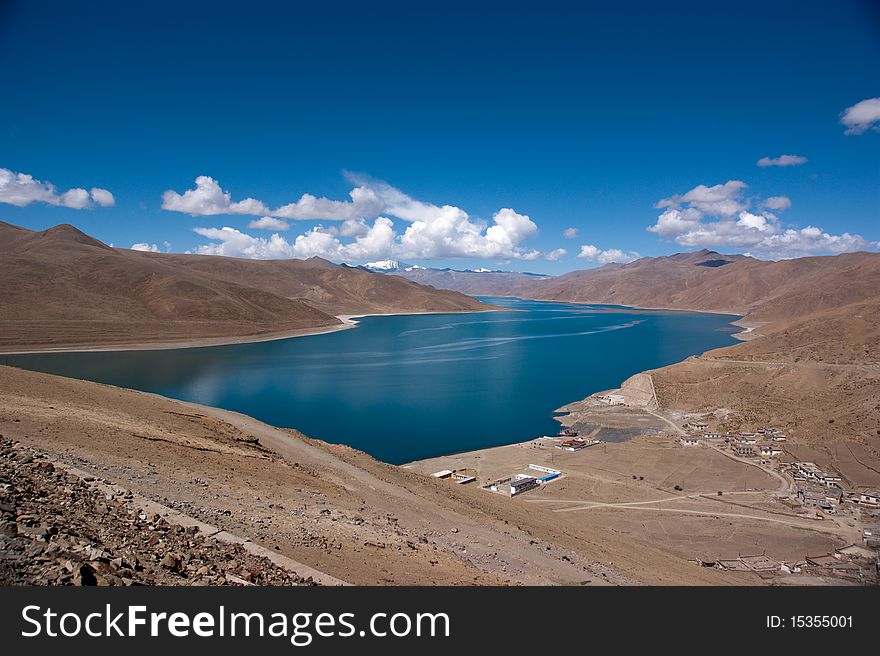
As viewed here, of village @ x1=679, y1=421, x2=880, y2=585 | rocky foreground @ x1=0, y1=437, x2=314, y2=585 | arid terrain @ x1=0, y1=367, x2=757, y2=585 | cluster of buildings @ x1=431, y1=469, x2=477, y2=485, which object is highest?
rocky foreground @ x1=0, y1=437, x2=314, y2=585

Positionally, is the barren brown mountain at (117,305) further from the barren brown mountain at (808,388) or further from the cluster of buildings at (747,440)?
the cluster of buildings at (747,440)

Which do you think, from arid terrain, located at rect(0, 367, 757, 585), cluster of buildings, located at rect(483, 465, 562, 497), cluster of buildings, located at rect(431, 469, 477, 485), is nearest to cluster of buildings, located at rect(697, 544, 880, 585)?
arid terrain, located at rect(0, 367, 757, 585)

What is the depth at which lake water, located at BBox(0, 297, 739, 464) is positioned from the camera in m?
50.5

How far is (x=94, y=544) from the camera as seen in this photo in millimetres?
7844

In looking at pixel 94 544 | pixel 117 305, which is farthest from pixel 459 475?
pixel 117 305

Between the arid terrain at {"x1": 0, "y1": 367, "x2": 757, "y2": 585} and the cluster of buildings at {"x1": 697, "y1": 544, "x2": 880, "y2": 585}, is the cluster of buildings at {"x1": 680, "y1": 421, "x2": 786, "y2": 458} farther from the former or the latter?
the arid terrain at {"x1": 0, "y1": 367, "x2": 757, "y2": 585}

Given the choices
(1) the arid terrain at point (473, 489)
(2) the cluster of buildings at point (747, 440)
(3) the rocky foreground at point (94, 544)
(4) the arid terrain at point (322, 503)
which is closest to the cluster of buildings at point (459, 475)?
(1) the arid terrain at point (473, 489)

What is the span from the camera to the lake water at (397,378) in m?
50.5

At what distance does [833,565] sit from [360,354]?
87.0 m

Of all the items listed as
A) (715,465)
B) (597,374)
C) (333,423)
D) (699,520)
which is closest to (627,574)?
(699,520)

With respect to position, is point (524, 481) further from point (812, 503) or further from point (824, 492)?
point (824, 492)

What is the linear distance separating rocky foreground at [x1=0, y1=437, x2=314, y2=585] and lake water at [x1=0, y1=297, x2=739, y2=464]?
103 ft

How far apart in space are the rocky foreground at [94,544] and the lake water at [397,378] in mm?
31542

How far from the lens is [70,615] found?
536 cm
